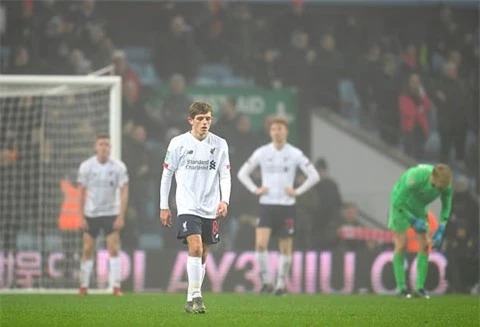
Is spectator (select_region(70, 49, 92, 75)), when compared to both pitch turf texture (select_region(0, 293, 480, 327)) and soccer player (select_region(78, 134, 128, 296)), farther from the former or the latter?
pitch turf texture (select_region(0, 293, 480, 327))

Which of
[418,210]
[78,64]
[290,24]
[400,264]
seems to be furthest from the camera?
[290,24]

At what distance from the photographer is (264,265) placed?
17.9m

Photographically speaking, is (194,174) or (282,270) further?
(282,270)

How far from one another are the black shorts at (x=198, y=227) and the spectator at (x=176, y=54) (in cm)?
1161

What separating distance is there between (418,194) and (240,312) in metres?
4.95

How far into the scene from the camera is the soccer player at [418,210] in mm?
16094

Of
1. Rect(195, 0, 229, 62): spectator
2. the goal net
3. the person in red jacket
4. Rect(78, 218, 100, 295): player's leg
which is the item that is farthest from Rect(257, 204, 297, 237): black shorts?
Rect(195, 0, 229, 62): spectator

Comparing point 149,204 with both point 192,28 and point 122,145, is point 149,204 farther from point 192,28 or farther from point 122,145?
point 192,28

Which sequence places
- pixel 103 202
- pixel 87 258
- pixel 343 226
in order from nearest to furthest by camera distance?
1. pixel 103 202
2. pixel 87 258
3. pixel 343 226

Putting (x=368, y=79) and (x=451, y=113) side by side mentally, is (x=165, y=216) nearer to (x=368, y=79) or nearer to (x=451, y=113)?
(x=368, y=79)

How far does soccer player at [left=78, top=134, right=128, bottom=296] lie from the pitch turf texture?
1545 mm

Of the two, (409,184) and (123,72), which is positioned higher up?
(123,72)

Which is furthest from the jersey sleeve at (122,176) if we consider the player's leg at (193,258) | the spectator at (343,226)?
the player's leg at (193,258)

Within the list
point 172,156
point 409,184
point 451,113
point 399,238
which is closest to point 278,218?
point 399,238
